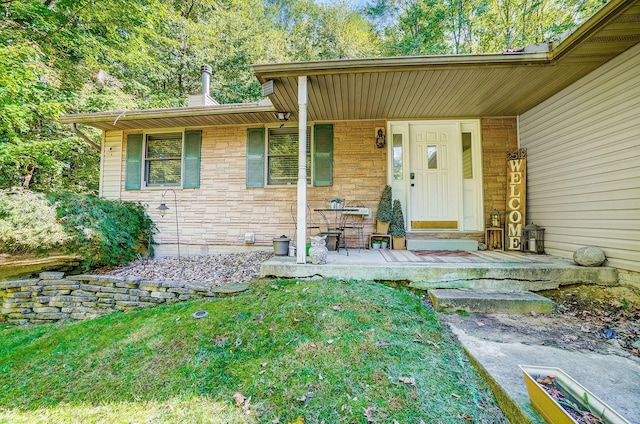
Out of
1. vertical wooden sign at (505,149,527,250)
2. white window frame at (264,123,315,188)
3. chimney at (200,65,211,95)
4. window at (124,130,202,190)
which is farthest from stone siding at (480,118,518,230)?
chimney at (200,65,211,95)

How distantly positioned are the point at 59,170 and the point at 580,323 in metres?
12.1

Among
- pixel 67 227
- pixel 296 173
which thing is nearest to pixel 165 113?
pixel 67 227

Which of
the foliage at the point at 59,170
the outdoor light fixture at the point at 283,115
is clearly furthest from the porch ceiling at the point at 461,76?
the foliage at the point at 59,170

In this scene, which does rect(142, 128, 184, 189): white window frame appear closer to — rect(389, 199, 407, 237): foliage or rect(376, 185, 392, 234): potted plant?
rect(376, 185, 392, 234): potted plant

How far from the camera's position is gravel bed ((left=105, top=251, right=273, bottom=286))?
12.5ft

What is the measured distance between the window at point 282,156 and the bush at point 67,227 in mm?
2780

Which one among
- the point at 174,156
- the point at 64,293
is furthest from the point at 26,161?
the point at 64,293

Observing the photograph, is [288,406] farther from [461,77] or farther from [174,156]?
[174,156]

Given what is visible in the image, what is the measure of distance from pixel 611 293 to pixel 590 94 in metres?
2.36

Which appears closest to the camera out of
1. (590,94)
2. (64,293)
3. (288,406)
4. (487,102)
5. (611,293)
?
(288,406)

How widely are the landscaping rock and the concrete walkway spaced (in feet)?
5.13

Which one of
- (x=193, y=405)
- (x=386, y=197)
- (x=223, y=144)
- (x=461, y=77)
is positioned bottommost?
(x=193, y=405)

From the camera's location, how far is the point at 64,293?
3750 millimetres

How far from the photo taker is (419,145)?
493 centimetres
